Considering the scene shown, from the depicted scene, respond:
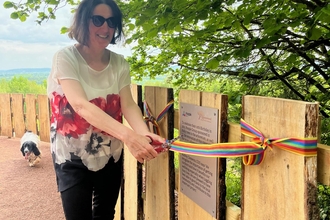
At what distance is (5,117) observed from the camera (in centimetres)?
859

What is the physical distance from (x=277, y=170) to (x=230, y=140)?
319mm

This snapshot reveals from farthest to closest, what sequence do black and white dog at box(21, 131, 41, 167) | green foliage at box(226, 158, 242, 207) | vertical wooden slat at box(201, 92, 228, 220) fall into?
black and white dog at box(21, 131, 41, 167) < green foliage at box(226, 158, 242, 207) < vertical wooden slat at box(201, 92, 228, 220)

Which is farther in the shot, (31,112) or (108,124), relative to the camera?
(31,112)

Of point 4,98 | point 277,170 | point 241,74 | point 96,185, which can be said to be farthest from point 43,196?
point 4,98

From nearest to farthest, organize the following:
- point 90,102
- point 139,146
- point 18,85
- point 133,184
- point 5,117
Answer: point 139,146, point 90,102, point 133,184, point 5,117, point 18,85

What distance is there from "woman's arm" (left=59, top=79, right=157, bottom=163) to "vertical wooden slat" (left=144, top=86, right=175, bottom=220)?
1.54ft

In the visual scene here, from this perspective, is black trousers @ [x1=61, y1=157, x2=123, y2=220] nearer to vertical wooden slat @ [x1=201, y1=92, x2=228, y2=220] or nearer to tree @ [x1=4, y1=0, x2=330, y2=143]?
vertical wooden slat @ [x1=201, y1=92, x2=228, y2=220]

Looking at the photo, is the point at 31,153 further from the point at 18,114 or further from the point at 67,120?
the point at 67,120

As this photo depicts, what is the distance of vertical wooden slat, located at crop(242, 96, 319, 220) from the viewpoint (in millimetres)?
1064

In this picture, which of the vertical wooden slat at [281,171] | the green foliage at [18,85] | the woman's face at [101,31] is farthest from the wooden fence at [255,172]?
the green foliage at [18,85]

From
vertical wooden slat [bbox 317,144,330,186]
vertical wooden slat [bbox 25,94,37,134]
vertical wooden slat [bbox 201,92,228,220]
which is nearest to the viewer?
vertical wooden slat [bbox 317,144,330,186]

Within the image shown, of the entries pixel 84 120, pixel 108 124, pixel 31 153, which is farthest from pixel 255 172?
pixel 31 153

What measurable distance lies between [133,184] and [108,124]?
1.11 m

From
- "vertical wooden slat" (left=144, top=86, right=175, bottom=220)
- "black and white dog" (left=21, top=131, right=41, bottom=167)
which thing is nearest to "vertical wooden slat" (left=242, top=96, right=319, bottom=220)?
"vertical wooden slat" (left=144, top=86, right=175, bottom=220)
